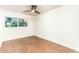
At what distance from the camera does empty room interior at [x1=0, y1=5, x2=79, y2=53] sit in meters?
2.57

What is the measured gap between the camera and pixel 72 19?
8.44ft

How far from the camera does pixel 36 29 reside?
5.39 m

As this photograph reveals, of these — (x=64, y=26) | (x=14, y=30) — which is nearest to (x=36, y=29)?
(x=14, y=30)

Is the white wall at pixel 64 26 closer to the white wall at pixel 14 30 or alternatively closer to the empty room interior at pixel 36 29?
the empty room interior at pixel 36 29

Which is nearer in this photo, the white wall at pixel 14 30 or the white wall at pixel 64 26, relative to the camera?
the white wall at pixel 64 26

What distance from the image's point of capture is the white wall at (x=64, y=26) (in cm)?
250

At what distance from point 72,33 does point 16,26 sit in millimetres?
3035

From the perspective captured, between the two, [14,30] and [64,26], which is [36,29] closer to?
[14,30]

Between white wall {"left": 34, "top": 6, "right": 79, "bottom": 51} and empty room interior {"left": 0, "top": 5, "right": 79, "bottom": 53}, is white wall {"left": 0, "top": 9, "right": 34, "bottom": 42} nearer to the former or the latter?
empty room interior {"left": 0, "top": 5, "right": 79, "bottom": 53}

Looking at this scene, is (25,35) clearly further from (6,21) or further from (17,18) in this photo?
(6,21)

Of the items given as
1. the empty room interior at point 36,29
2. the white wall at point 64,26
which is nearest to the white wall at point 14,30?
the empty room interior at point 36,29

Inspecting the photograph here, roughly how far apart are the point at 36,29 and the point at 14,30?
5.07ft

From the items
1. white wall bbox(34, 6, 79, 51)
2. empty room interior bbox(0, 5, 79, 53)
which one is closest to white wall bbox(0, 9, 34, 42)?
empty room interior bbox(0, 5, 79, 53)
